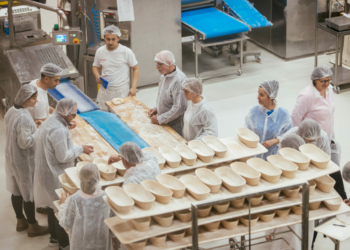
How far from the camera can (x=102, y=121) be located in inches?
188

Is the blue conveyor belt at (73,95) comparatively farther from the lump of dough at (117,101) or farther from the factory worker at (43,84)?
the factory worker at (43,84)

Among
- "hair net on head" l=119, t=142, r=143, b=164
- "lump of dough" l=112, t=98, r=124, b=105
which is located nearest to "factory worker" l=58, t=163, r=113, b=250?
"hair net on head" l=119, t=142, r=143, b=164

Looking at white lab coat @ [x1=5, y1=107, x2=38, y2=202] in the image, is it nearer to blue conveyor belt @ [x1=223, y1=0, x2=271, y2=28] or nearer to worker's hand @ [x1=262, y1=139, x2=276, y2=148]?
worker's hand @ [x1=262, y1=139, x2=276, y2=148]

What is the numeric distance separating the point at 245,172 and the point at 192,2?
5019 millimetres

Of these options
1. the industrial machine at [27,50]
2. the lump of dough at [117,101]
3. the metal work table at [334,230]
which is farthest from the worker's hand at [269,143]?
the industrial machine at [27,50]

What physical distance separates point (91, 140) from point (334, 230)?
2.23m

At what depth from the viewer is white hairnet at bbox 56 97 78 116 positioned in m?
3.66

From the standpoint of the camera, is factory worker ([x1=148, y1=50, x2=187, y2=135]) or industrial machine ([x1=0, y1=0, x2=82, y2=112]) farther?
industrial machine ([x1=0, y1=0, x2=82, y2=112])

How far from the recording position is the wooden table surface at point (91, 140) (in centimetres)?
414

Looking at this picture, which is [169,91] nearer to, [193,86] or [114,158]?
[193,86]

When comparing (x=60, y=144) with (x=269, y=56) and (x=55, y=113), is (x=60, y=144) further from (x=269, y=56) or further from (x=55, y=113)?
(x=269, y=56)

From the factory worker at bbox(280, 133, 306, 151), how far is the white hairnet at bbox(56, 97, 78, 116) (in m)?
1.59

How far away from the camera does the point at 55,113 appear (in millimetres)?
3746

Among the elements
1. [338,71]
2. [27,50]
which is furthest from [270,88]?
[338,71]
